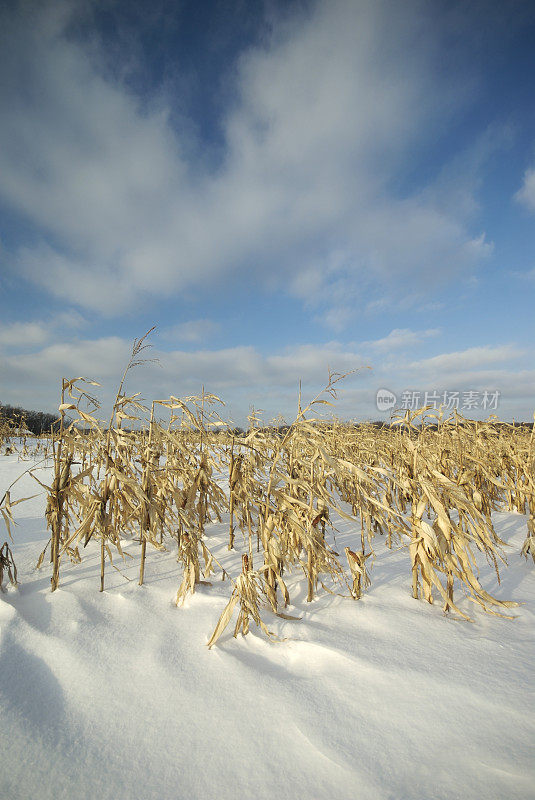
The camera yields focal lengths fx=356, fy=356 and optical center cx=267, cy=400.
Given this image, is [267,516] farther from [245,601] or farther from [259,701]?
[259,701]

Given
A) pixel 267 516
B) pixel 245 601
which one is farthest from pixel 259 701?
pixel 267 516

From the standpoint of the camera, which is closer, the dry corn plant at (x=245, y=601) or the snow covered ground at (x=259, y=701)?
the snow covered ground at (x=259, y=701)

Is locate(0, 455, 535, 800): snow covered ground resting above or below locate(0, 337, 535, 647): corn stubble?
below

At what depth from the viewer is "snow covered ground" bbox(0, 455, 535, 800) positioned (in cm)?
98

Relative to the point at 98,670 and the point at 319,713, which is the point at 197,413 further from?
the point at 319,713

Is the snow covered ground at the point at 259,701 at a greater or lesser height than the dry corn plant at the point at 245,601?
lesser

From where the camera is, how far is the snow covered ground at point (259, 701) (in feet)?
3.21

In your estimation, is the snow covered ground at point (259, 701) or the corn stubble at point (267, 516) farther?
the corn stubble at point (267, 516)

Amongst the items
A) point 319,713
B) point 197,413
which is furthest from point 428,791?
point 197,413

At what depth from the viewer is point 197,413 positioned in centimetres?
303

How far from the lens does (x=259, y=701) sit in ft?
4.10

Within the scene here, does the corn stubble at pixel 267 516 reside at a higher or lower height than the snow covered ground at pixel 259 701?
higher

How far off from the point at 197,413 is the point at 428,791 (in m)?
2.50

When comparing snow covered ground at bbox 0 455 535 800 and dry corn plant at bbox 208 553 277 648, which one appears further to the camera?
dry corn plant at bbox 208 553 277 648
